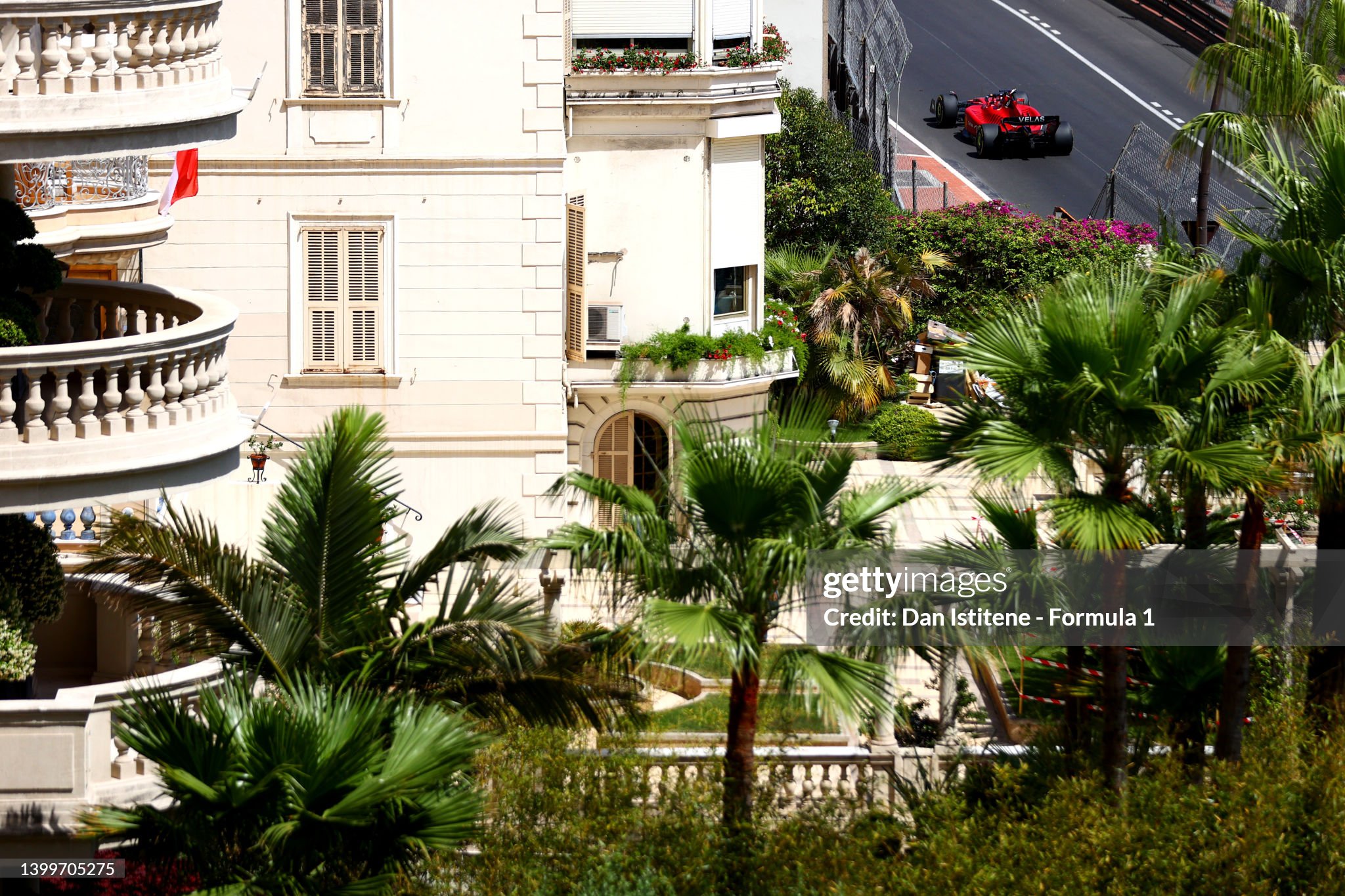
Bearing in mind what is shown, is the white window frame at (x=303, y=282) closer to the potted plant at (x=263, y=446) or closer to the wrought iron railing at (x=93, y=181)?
the potted plant at (x=263, y=446)

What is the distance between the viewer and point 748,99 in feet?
112

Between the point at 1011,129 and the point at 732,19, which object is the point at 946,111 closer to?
the point at 1011,129

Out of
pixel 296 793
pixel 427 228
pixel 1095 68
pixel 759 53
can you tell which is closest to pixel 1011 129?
pixel 1095 68

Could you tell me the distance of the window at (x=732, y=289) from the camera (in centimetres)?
3497

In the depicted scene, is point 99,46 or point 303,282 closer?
point 99,46

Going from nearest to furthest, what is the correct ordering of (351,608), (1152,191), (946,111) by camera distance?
(351,608) → (1152,191) → (946,111)

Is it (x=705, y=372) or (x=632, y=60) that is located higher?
(x=632, y=60)

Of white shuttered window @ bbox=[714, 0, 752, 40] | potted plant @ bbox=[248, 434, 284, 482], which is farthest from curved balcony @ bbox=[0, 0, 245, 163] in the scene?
white shuttered window @ bbox=[714, 0, 752, 40]

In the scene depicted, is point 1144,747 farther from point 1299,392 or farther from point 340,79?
point 340,79

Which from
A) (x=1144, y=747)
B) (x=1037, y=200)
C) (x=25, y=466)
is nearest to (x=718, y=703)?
(x=1144, y=747)

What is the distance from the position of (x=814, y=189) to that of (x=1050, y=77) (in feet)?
89.4

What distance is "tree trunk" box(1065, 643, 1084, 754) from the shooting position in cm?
1720

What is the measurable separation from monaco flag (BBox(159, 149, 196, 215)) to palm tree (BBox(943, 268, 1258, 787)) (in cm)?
1505

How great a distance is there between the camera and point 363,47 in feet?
96.1
